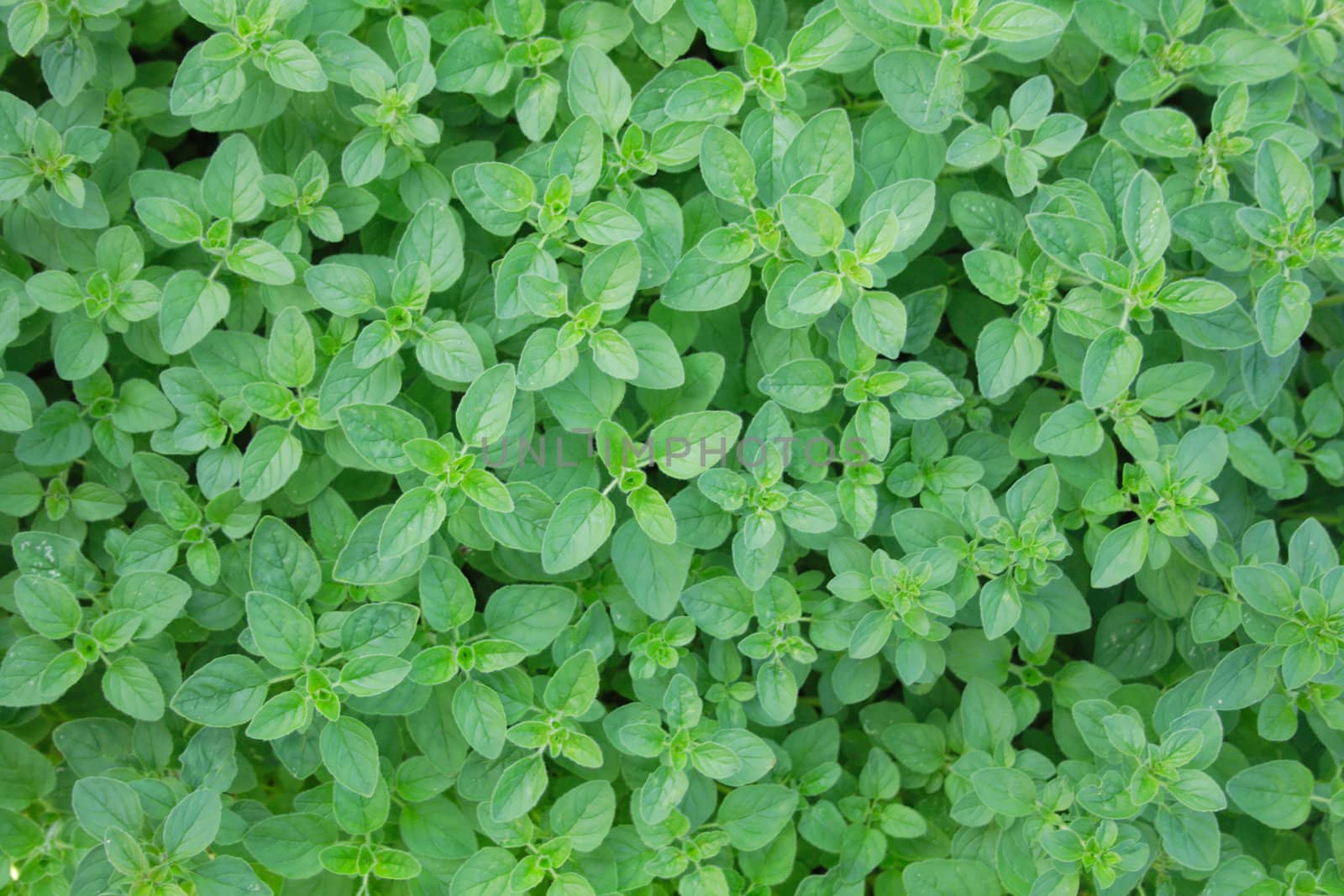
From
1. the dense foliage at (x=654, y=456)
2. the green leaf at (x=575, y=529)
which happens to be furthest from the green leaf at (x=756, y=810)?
the green leaf at (x=575, y=529)

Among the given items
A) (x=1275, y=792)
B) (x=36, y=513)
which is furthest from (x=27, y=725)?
(x=1275, y=792)

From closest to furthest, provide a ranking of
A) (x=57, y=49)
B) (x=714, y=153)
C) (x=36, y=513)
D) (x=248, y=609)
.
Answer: (x=248, y=609)
(x=714, y=153)
(x=57, y=49)
(x=36, y=513)

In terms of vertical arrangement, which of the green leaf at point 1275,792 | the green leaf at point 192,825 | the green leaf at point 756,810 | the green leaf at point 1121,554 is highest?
the green leaf at point 1121,554

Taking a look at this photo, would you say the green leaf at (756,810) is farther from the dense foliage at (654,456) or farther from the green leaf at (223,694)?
the green leaf at (223,694)

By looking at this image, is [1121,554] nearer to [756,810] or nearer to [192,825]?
[756,810]

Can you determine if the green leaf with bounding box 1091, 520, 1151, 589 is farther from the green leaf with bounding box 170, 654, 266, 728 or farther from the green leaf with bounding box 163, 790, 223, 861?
the green leaf with bounding box 163, 790, 223, 861

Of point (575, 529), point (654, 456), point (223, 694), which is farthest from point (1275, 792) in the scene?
point (223, 694)

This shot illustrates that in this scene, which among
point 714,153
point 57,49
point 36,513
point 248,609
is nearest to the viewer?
point 248,609

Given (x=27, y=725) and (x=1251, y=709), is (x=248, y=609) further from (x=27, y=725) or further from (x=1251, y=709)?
(x=1251, y=709)
